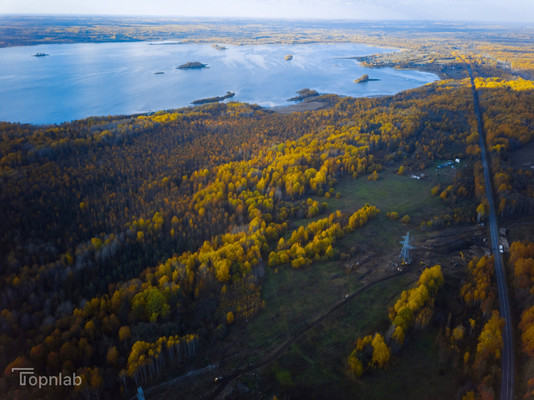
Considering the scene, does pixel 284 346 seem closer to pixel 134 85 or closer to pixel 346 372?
pixel 346 372

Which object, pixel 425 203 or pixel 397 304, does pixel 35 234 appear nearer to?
pixel 397 304

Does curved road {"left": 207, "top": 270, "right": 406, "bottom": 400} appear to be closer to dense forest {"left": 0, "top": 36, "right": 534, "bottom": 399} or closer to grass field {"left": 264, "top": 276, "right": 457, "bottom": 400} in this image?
grass field {"left": 264, "top": 276, "right": 457, "bottom": 400}

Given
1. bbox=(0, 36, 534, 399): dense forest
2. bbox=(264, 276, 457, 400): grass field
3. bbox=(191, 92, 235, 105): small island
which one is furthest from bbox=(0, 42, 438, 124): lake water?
bbox=(264, 276, 457, 400): grass field

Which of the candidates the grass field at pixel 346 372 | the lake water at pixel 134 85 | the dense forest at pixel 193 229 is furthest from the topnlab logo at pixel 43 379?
the lake water at pixel 134 85

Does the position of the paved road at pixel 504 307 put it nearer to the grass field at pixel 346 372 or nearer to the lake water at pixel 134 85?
the grass field at pixel 346 372

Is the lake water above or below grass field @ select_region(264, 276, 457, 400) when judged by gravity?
above

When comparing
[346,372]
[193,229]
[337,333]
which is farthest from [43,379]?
[193,229]
